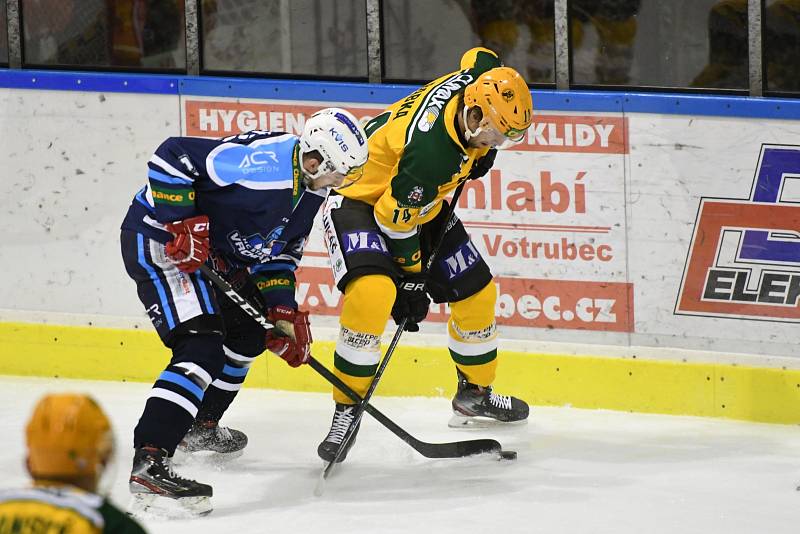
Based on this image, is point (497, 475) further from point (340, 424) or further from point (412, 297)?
point (412, 297)

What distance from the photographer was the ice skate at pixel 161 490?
344 cm

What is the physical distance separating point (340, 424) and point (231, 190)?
0.83 m

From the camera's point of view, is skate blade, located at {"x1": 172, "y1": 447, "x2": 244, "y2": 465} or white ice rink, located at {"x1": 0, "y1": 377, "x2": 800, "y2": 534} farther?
skate blade, located at {"x1": 172, "y1": 447, "x2": 244, "y2": 465}

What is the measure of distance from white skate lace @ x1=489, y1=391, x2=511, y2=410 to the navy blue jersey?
3.44 feet

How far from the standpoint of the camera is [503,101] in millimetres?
3787

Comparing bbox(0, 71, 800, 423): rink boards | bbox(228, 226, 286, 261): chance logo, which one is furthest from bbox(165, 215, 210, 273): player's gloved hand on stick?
bbox(0, 71, 800, 423): rink boards

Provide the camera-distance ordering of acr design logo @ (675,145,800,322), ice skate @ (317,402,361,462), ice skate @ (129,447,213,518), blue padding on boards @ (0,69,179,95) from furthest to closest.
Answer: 1. blue padding on boards @ (0,69,179,95)
2. acr design logo @ (675,145,800,322)
3. ice skate @ (317,402,361,462)
4. ice skate @ (129,447,213,518)

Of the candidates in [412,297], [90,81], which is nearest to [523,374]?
[412,297]

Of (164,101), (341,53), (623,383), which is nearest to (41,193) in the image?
(164,101)

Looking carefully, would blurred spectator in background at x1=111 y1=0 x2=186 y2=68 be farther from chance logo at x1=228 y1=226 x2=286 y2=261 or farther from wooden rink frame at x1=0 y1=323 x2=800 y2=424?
chance logo at x1=228 y1=226 x2=286 y2=261

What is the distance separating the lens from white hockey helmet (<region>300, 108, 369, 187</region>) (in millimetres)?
3471

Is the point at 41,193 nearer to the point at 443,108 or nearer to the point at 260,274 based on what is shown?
the point at 260,274

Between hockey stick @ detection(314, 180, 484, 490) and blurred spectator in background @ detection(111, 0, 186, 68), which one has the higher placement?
A: blurred spectator in background @ detection(111, 0, 186, 68)

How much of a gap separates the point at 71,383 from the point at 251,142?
1806 mm
